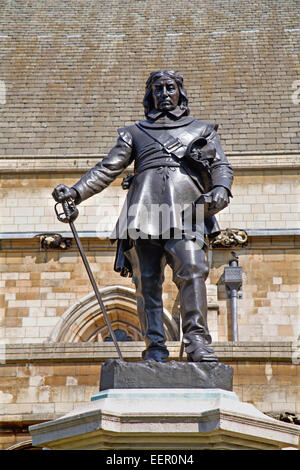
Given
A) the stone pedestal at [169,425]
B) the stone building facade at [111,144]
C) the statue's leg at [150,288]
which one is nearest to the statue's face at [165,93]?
the statue's leg at [150,288]

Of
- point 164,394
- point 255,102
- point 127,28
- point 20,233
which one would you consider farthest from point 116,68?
point 164,394

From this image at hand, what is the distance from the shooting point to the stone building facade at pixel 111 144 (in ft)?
55.8

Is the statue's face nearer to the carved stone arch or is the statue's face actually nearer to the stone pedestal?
the stone pedestal

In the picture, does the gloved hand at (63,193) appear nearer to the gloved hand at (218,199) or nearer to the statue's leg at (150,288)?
the statue's leg at (150,288)

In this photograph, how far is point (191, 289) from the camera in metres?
5.05

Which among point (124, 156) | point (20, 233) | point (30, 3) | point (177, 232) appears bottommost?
point (177, 232)

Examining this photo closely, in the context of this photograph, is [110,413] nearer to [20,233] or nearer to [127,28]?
[20,233]

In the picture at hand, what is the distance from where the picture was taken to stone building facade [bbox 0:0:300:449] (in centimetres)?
1700

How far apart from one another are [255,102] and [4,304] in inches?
275

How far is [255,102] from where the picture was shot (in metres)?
18.9

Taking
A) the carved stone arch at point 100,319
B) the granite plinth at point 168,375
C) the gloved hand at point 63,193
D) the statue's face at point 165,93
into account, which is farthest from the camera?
the carved stone arch at point 100,319

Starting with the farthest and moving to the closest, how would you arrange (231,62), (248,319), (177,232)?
(231,62) < (248,319) < (177,232)

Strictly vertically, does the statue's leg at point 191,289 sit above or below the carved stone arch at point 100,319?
below

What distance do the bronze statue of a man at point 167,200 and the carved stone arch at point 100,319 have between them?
36.2 feet
